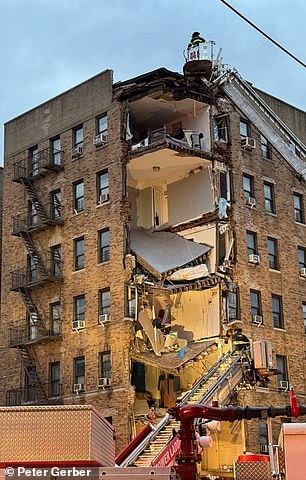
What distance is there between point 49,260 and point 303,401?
14233 millimetres

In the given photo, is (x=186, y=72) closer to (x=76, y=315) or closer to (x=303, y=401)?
(x=76, y=315)

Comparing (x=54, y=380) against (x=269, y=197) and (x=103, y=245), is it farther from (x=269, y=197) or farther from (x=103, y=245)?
(x=269, y=197)

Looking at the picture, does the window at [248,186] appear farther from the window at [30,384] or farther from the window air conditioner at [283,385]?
the window at [30,384]

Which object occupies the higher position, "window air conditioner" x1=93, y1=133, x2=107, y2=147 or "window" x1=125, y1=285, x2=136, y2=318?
"window air conditioner" x1=93, y1=133, x2=107, y2=147

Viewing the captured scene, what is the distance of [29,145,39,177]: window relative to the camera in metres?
41.2

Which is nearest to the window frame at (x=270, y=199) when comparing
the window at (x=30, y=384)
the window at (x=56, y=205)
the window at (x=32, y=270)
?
the window at (x=56, y=205)

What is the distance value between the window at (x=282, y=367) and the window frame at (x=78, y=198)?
39.6 feet

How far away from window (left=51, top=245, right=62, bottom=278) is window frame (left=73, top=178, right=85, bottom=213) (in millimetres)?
2176

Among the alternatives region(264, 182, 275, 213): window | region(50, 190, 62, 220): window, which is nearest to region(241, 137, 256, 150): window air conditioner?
region(264, 182, 275, 213): window

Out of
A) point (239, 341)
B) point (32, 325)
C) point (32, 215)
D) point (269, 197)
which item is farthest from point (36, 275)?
point (269, 197)

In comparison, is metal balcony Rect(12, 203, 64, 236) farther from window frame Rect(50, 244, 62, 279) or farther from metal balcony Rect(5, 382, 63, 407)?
metal balcony Rect(5, 382, 63, 407)

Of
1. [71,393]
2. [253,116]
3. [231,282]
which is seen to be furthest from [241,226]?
[71,393]

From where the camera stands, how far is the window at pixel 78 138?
39188mm

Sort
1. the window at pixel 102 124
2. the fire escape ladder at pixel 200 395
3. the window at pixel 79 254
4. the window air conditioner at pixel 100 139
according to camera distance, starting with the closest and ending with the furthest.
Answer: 1. the fire escape ladder at pixel 200 395
2. the window air conditioner at pixel 100 139
3. the window at pixel 79 254
4. the window at pixel 102 124
